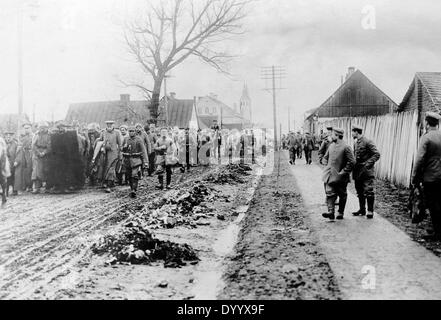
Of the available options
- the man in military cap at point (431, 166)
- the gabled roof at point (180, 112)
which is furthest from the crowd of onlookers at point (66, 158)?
the gabled roof at point (180, 112)

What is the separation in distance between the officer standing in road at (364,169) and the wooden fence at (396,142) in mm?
3637

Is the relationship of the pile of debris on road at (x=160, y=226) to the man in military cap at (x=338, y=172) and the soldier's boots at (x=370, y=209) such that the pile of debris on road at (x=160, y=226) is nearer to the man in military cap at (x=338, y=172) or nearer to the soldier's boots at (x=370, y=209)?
the man in military cap at (x=338, y=172)

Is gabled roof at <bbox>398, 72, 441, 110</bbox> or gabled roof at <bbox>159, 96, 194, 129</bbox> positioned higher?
gabled roof at <bbox>398, 72, 441, 110</bbox>

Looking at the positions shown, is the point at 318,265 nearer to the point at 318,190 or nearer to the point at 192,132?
the point at 318,190

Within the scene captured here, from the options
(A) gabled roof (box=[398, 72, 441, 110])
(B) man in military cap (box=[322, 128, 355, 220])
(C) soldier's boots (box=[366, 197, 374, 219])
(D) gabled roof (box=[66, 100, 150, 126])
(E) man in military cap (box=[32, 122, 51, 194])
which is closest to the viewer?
(B) man in military cap (box=[322, 128, 355, 220])

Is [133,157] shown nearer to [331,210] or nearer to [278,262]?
[331,210]

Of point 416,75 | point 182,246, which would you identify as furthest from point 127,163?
point 416,75

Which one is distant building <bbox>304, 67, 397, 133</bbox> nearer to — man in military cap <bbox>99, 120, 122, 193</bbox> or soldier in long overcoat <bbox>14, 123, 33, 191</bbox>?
man in military cap <bbox>99, 120, 122, 193</bbox>

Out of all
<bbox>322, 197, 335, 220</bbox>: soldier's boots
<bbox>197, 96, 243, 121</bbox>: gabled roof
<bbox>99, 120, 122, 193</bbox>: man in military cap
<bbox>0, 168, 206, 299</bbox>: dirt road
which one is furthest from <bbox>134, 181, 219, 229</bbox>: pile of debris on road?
<bbox>197, 96, 243, 121</bbox>: gabled roof

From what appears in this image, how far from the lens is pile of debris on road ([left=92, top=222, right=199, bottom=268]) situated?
6.39 meters

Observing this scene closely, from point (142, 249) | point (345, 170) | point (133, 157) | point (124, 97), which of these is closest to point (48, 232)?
point (142, 249)

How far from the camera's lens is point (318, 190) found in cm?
1402

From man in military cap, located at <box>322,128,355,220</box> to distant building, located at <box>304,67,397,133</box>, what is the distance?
135 feet
